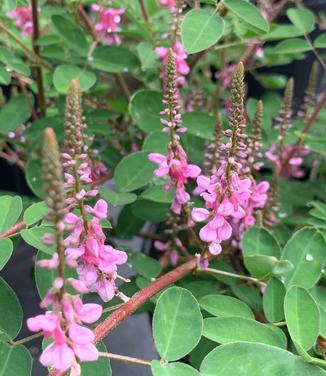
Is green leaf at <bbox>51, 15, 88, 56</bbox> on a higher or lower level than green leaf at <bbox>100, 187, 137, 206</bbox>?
higher

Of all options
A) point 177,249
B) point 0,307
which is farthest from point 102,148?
point 0,307

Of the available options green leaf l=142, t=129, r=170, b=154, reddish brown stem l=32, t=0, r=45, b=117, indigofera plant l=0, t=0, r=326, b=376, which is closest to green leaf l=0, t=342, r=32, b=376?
indigofera plant l=0, t=0, r=326, b=376

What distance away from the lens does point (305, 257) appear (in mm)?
902

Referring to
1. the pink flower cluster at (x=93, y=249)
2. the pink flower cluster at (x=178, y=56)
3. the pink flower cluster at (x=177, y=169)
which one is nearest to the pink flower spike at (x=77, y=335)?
the pink flower cluster at (x=93, y=249)

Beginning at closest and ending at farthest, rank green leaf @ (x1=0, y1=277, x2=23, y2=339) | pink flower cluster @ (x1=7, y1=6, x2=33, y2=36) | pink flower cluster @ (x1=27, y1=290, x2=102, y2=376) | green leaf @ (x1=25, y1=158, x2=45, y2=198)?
pink flower cluster @ (x1=27, y1=290, x2=102, y2=376) → green leaf @ (x1=0, y1=277, x2=23, y2=339) → green leaf @ (x1=25, y1=158, x2=45, y2=198) → pink flower cluster @ (x1=7, y1=6, x2=33, y2=36)

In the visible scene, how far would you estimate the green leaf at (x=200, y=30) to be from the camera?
0.90m

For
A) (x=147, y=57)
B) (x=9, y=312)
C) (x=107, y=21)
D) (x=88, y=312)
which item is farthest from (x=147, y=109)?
(x=88, y=312)

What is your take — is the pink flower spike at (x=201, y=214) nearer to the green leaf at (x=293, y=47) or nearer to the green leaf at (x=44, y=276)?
the green leaf at (x=44, y=276)

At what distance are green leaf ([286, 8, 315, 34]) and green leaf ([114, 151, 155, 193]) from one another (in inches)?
19.7

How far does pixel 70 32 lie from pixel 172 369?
0.79m

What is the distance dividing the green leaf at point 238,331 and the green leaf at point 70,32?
0.70m

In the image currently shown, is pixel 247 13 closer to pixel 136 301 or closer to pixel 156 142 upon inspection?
pixel 156 142

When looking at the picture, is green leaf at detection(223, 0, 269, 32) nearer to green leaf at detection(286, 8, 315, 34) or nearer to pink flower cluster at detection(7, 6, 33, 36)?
green leaf at detection(286, 8, 315, 34)

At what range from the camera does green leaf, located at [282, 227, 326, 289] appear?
879mm
